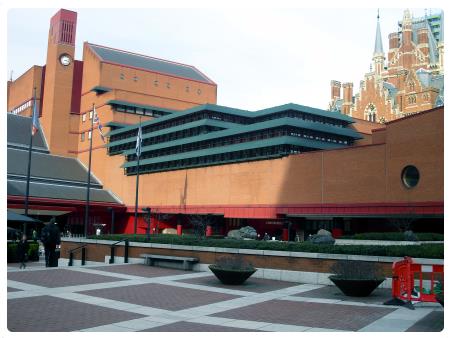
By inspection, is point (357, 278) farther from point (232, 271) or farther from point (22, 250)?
point (22, 250)

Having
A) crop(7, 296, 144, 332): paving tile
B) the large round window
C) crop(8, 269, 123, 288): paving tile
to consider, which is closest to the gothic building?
the large round window

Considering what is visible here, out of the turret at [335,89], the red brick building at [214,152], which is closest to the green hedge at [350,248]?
the red brick building at [214,152]

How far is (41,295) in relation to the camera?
14391 millimetres

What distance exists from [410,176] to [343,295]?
1072 inches

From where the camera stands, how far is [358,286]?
15242 millimetres

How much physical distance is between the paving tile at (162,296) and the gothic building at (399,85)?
79.5m

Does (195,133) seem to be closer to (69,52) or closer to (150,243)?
(69,52)

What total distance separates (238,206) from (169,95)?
38658 millimetres

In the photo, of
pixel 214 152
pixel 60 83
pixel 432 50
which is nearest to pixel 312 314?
pixel 214 152

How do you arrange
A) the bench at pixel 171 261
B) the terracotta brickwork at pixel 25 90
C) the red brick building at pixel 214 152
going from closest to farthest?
the bench at pixel 171 261 < the red brick building at pixel 214 152 < the terracotta brickwork at pixel 25 90

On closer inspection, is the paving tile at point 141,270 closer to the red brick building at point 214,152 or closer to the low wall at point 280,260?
the low wall at point 280,260

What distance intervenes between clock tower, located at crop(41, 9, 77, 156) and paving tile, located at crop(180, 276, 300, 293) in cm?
7209

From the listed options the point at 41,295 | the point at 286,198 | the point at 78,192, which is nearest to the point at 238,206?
the point at 286,198

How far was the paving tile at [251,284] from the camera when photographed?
1702cm
